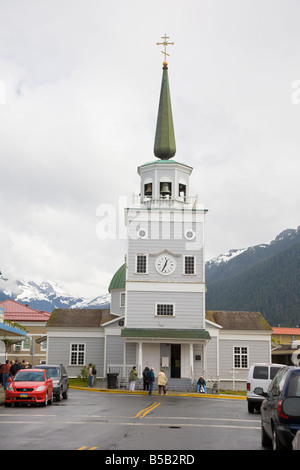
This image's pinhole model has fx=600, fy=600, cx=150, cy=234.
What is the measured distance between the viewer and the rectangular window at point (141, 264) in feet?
141

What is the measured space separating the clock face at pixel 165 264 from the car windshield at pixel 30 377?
21129mm

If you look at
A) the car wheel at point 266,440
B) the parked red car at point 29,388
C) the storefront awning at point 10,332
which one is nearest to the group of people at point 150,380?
the storefront awning at point 10,332

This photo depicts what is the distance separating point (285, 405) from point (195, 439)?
15.4 ft

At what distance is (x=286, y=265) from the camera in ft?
639

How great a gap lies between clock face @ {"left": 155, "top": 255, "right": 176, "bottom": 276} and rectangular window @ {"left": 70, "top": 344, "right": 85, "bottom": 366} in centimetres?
1000

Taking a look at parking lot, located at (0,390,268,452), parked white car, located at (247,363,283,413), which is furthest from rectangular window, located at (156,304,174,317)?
parking lot, located at (0,390,268,452)

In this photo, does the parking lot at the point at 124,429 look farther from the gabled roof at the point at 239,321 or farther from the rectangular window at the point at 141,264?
the gabled roof at the point at 239,321

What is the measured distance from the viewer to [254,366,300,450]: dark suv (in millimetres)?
8602

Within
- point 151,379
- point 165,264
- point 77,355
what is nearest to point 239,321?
point 165,264

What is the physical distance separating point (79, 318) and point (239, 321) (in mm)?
13011

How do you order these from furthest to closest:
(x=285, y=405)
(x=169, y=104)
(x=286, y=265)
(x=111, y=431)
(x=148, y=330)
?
(x=286, y=265) < (x=169, y=104) < (x=148, y=330) < (x=111, y=431) < (x=285, y=405)

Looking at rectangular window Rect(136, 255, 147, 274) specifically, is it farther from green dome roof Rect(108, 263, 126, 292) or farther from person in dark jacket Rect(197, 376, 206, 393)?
green dome roof Rect(108, 263, 126, 292)

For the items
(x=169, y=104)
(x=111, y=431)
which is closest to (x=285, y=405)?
(x=111, y=431)
